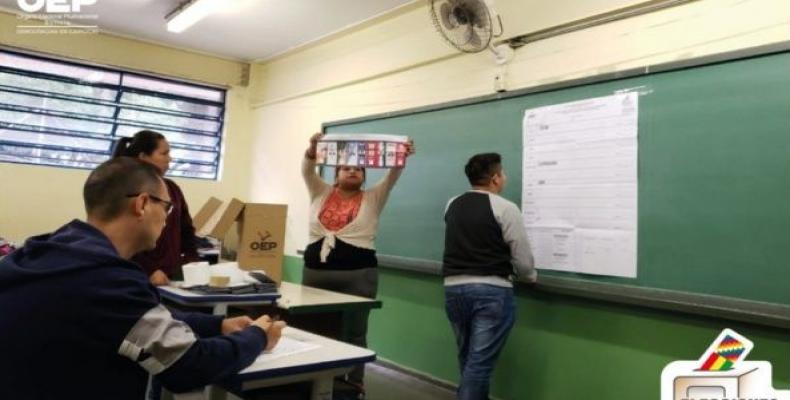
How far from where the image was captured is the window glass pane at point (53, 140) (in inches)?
190

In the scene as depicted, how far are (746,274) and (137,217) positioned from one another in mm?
2263

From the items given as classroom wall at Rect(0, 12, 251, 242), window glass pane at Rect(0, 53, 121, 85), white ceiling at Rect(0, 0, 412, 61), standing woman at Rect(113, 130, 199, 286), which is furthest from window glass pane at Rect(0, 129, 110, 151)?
standing woman at Rect(113, 130, 199, 286)

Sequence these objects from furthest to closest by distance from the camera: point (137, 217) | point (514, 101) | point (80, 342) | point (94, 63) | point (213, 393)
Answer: point (94, 63), point (514, 101), point (213, 393), point (137, 217), point (80, 342)

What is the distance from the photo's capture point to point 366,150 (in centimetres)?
283

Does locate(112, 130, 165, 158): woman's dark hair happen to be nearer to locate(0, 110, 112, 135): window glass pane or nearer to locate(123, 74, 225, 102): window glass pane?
locate(0, 110, 112, 135): window glass pane

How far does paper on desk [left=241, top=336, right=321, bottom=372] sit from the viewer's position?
1.49 m

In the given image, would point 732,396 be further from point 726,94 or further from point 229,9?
point 229,9

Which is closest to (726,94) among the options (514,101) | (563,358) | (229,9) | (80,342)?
Result: (514,101)

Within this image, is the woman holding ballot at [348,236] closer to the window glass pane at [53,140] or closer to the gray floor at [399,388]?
the gray floor at [399,388]

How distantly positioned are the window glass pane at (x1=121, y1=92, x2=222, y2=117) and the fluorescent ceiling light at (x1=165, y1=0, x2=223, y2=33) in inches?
42.9

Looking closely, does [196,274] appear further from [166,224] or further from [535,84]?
[535,84]

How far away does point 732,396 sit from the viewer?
4.47 feet

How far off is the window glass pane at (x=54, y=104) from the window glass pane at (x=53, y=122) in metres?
0.08
